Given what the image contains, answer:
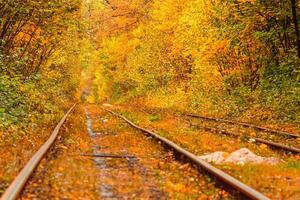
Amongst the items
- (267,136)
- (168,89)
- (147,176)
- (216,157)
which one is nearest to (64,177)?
(147,176)

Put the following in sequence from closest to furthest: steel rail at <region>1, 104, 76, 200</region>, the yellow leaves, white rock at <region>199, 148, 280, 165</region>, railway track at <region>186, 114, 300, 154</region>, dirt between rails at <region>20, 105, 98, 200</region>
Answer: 1. steel rail at <region>1, 104, 76, 200</region>
2. dirt between rails at <region>20, 105, 98, 200</region>
3. the yellow leaves
4. white rock at <region>199, 148, 280, 165</region>
5. railway track at <region>186, 114, 300, 154</region>

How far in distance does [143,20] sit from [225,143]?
110 ft

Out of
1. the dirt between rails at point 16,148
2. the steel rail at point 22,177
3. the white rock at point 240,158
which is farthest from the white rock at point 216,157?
the dirt between rails at point 16,148

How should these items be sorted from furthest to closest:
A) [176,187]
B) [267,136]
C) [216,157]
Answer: [267,136] → [216,157] → [176,187]

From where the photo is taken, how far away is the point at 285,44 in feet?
75.6

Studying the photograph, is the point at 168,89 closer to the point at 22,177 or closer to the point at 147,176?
the point at 147,176

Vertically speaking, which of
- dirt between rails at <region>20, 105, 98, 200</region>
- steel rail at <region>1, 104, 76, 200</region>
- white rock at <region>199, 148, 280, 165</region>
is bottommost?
white rock at <region>199, 148, 280, 165</region>

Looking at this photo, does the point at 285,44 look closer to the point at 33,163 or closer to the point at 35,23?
the point at 35,23

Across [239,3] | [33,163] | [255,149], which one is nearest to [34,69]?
[239,3]

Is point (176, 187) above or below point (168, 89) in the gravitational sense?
above

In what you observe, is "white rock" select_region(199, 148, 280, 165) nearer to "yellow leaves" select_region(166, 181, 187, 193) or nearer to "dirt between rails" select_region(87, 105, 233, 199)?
"dirt between rails" select_region(87, 105, 233, 199)

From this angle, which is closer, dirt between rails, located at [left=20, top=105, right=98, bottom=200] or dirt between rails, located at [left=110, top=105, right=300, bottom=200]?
dirt between rails, located at [left=20, top=105, right=98, bottom=200]

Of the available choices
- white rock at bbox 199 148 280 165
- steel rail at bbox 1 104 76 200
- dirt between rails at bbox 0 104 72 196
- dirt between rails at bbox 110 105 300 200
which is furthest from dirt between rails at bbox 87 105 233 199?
dirt between rails at bbox 0 104 72 196

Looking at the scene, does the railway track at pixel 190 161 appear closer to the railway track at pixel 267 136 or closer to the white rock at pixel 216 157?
the white rock at pixel 216 157
